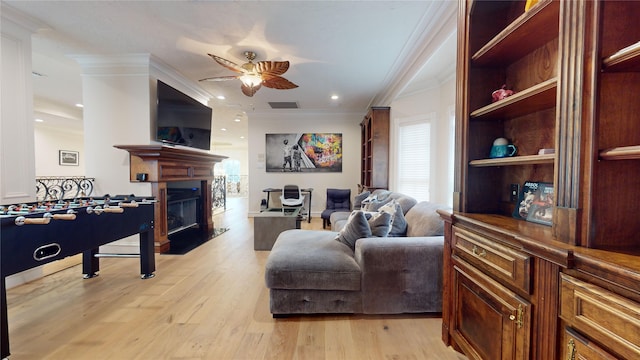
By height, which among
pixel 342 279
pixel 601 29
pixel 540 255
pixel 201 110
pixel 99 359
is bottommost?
pixel 99 359

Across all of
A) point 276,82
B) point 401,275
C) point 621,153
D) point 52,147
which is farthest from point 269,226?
point 52,147

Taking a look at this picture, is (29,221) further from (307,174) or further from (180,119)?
(307,174)

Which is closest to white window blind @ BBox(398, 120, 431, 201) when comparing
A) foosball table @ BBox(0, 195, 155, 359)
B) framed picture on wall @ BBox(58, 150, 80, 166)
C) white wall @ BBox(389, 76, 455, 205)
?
white wall @ BBox(389, 76, 455, 205)

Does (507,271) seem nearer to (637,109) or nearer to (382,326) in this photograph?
(637,109)

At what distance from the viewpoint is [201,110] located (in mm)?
4617

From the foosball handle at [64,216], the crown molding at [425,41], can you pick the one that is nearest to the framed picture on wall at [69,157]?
the foosball handle at [64,216]

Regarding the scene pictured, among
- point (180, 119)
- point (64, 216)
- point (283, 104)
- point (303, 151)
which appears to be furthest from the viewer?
point (303, 151)

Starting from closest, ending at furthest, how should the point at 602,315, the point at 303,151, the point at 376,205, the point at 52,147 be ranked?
the point at 602,315 → the point at 376,205 → the point at 303,151 → the point at 52,147

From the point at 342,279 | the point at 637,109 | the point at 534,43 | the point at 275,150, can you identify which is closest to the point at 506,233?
the point at 637,109

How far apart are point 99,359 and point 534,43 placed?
309cm

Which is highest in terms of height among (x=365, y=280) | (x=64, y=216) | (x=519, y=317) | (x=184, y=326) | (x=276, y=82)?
(x=276, y=82)

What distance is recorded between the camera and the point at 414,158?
13.9 ft

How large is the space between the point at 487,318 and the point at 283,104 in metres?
5.36

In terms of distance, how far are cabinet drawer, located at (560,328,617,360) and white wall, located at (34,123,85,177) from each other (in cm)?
1039
